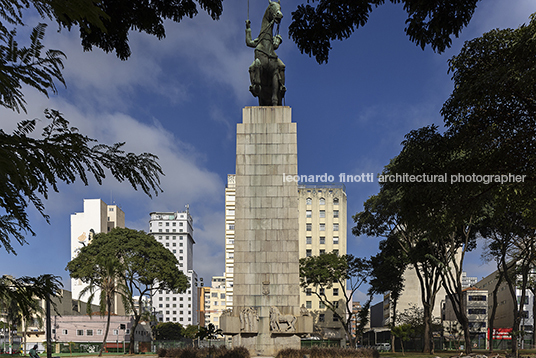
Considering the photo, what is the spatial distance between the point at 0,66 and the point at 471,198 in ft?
44.7

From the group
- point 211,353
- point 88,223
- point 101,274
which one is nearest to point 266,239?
point 211,353

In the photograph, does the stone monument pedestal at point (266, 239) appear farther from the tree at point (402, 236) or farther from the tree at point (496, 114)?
the tree at point (402, 236)

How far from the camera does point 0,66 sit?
3.59 m

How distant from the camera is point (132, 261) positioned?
56.7 meters

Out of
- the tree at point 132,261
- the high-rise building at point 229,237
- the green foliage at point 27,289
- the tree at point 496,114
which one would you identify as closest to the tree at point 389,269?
the tree at point 132,261

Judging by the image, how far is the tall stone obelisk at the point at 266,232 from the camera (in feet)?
79.6

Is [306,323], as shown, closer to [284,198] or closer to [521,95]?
[284,198]

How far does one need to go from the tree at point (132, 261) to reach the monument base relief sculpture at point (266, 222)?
33036 mm

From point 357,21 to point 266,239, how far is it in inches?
731

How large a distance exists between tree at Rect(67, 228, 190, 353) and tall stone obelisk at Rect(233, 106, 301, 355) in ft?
108

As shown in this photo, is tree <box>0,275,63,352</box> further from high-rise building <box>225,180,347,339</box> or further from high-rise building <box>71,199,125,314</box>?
high-rise building <box>71,199,125,314</box>

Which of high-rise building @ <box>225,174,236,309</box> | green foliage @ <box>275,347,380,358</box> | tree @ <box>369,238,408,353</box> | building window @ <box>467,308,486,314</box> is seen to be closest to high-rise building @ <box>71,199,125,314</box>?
high-rise building @ <box>225,174,236,309</box>

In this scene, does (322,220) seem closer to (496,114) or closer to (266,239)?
(266,239)

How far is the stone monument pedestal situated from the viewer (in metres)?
24.2
